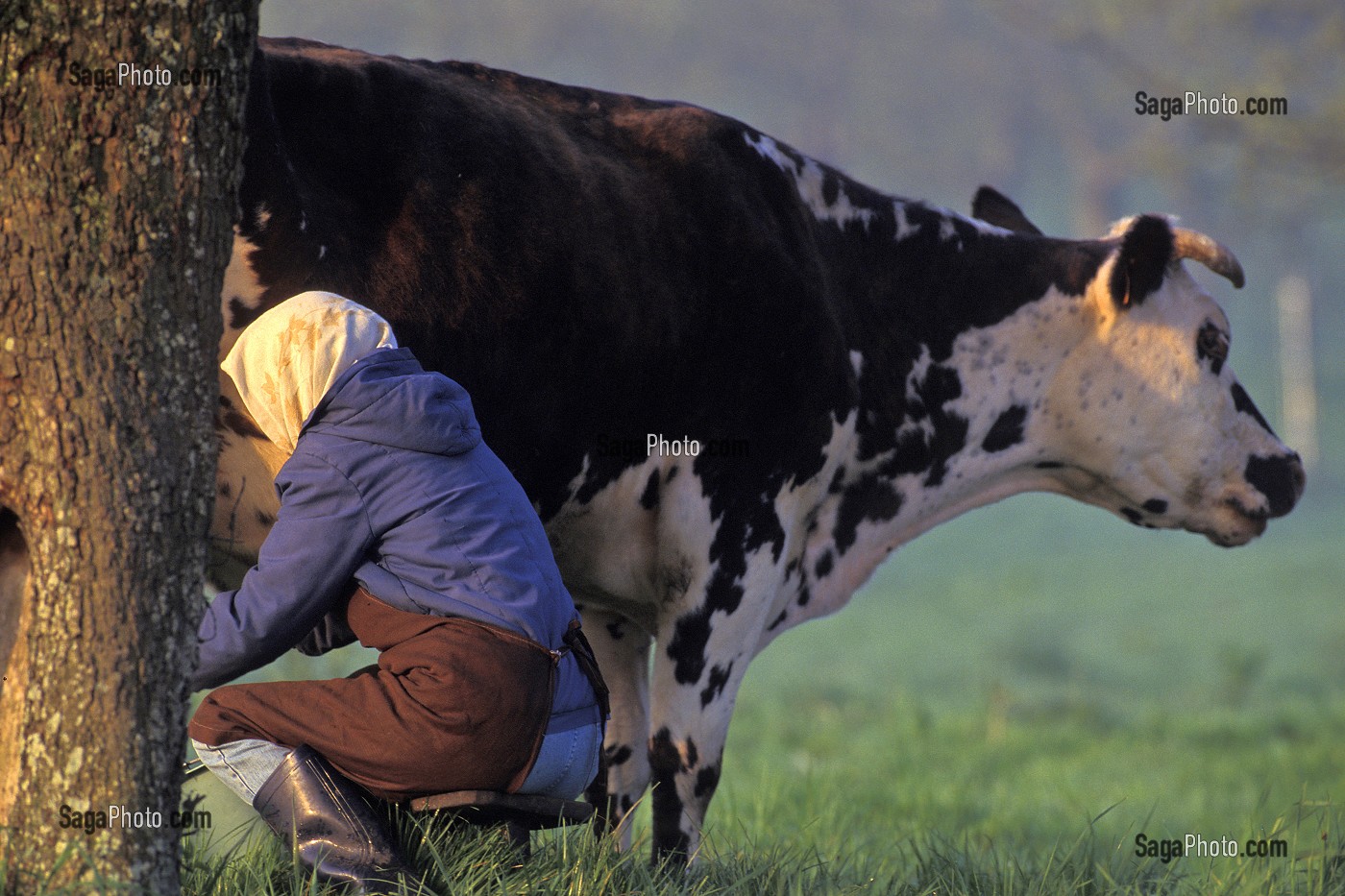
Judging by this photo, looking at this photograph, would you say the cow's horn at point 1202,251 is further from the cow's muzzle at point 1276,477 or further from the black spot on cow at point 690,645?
the black spot on cow at point 690,645

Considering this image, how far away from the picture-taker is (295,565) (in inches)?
117

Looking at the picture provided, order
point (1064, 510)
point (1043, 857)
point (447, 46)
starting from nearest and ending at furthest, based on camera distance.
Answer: point (1043, 857), point (1064, 510), point (447, 46)

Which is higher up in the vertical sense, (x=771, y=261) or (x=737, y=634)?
(x=771, y=261)

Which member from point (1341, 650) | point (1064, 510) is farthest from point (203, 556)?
point (1064, 510)

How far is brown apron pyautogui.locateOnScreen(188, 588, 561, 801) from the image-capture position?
2.97 m

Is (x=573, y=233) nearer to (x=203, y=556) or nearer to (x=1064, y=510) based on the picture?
(x=203, y=556)

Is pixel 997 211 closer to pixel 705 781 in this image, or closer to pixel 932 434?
pixel 932 434

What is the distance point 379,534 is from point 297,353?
408mm

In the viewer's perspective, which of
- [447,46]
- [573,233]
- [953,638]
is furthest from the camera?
[447,46]

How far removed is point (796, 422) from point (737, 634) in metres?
0.70

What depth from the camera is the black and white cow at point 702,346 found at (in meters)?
3.76

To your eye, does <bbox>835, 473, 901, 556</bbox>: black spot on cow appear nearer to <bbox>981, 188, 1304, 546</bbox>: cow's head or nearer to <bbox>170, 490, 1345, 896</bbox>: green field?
<bbox>981, 188, 1304, 546</bbox>: cow's head

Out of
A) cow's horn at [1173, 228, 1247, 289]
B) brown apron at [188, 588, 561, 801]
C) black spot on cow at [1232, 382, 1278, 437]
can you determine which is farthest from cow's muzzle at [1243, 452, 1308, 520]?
brown apron at [188, 588, 561, 801]

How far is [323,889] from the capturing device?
3.01m
